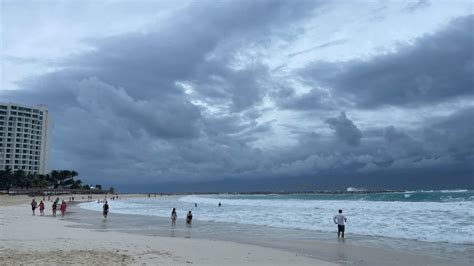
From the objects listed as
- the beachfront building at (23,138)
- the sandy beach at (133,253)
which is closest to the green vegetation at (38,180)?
the beachfront building at (23,138)

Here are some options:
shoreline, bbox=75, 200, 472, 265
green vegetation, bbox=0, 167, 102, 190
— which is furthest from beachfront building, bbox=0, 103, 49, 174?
shoreline, bbox=75, 200, 472, 265

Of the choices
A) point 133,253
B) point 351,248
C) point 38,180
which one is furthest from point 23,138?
point 351,248

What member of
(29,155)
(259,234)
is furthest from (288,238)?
(29,155)

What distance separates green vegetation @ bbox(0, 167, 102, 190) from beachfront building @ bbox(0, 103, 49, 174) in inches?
676

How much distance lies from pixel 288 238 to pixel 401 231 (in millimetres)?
7267

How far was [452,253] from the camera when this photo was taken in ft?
56.7

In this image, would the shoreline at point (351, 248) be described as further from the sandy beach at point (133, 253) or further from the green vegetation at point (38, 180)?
the green vegetation at point (38, 180)

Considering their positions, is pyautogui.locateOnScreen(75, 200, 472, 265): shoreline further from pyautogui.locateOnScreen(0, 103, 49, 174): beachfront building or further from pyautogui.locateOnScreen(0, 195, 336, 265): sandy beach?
pyautogui.locateOnScreen(0, 103, 49, 174): beachfront building

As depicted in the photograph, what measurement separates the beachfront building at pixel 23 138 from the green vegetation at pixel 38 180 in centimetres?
1717

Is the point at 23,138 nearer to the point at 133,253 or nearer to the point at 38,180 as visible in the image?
the point at 38,180

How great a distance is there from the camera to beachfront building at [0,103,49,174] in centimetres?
15888

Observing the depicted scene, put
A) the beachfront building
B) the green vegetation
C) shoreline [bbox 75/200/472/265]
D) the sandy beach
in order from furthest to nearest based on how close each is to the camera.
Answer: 1. the beachfront building
2. the green vegetation
3. shoreline [bbox 75/200/472/265]
4. the sandy beach

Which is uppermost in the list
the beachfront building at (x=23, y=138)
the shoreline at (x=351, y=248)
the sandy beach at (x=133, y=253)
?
the beachfront building at (x=23, y=138)

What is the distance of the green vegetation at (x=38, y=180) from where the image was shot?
415 feet
